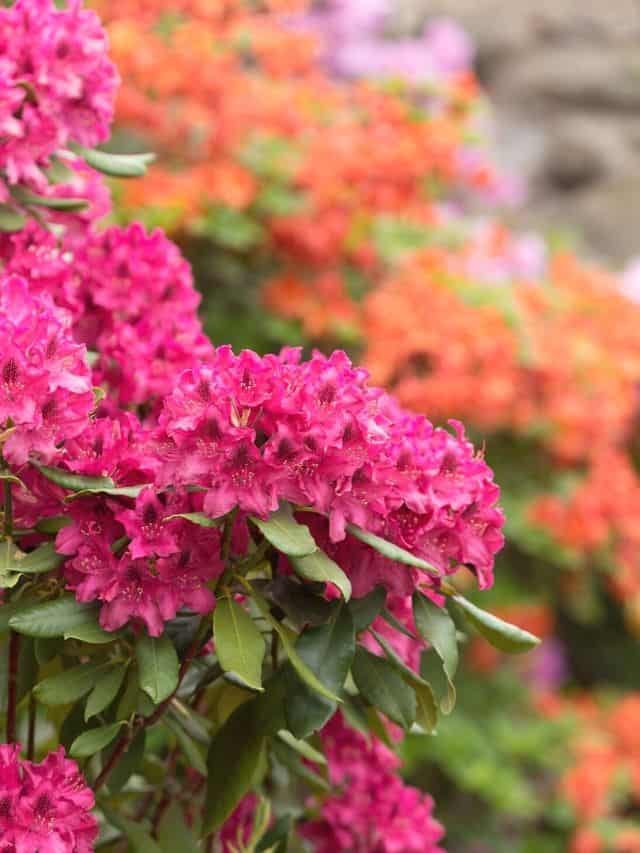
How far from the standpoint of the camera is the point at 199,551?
1278 mm

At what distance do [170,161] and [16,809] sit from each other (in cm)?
298

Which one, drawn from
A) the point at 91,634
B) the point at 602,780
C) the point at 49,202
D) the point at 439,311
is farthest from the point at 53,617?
the point at 602,780

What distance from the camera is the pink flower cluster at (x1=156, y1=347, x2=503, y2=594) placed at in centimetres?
121

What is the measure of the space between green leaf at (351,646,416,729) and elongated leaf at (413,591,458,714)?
4cm

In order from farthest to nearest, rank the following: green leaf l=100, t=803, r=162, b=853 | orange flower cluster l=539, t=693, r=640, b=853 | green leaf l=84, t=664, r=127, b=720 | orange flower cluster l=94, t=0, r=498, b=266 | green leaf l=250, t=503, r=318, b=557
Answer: orange flower cluster l=539, t=693, r=640, b=853 < orange flower cluster l=94, t=0, r=498, b=266 < green leaf l=100, t=803, r=162, b=853 < green leaf l=84, t=664, r=127, b=720 < green leaf l=250, t=503, r=318, b=557

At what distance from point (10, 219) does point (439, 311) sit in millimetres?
2536

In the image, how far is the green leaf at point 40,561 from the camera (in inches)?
50.0

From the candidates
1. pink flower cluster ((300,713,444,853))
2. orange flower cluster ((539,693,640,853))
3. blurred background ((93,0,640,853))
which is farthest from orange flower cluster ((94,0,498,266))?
Answer: pink flower cluster ((300,713,444,853))

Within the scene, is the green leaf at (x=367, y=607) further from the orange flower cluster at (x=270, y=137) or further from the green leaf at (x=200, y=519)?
the orange flower cluster at (x=270, y=137)

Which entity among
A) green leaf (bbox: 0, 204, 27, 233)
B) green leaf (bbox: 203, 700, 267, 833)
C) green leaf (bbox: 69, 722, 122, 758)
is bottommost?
green leaf (bbox: 203, 700, 267, 833)

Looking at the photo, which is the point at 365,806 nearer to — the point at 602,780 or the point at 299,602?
the point at 299,602

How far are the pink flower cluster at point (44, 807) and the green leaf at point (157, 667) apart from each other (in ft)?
0.36

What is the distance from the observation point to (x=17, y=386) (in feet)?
4.04

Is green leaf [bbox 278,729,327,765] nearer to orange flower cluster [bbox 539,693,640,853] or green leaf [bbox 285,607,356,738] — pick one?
green leaf [bbox 285,607,356,738]
